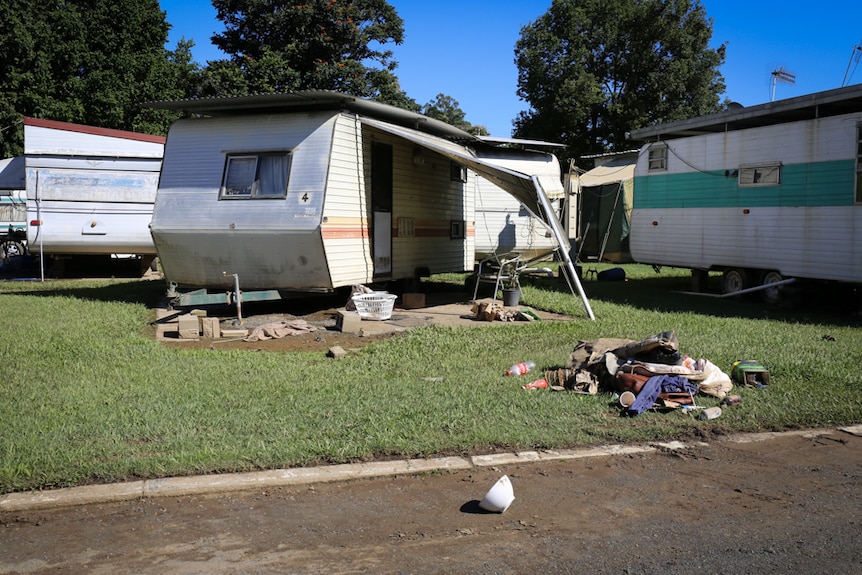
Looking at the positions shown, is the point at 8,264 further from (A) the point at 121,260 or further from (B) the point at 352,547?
(B) the point at 352,547

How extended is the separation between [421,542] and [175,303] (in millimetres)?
7708

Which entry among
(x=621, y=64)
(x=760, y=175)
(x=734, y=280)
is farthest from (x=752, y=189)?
(x=621, y=64)

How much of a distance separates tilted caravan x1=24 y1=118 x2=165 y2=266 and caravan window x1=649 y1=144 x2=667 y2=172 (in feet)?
36.9

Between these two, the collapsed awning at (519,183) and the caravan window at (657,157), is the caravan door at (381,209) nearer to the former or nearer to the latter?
the collapsed awning at (519,183)

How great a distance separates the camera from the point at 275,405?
616 cm

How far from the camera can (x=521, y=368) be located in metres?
7.51

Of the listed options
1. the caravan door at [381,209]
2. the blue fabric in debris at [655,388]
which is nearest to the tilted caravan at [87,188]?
the caravan door at [381,209]

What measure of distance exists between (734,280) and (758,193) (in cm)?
192

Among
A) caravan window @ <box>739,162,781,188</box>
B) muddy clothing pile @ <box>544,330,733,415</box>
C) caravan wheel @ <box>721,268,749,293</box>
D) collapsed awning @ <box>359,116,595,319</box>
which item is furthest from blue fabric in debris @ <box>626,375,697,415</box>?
caravan wheel @ <box>721,268,749,293</box>

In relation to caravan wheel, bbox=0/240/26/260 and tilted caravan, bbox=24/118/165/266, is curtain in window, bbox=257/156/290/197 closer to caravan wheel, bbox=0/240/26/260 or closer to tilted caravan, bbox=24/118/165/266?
tilted caravan, bbox=24/118/165/266

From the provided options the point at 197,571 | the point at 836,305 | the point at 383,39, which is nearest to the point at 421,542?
the point at 197,571

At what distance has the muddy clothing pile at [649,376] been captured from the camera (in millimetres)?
6363

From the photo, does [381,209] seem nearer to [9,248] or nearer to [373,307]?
[373,307]

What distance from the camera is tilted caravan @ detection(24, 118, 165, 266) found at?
1625 cm
